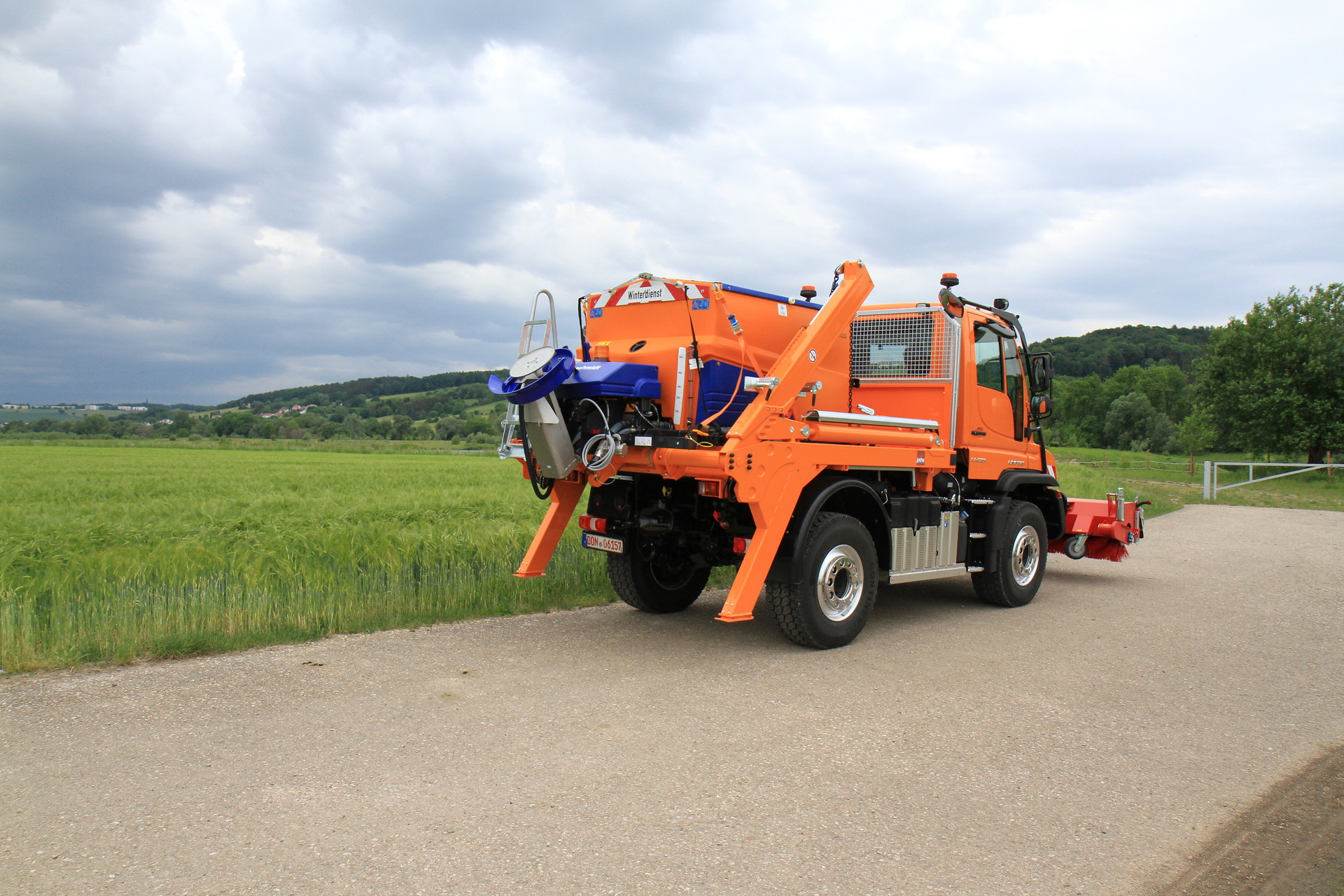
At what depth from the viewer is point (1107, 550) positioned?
34.1 ft

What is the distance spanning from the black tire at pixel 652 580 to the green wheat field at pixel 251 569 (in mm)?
763

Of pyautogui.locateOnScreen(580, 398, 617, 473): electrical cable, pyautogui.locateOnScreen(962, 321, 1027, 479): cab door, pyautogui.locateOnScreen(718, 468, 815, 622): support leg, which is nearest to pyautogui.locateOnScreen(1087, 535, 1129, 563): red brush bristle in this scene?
pyautogui.locateOnScreen(962, 321, 1027, 479): cab door

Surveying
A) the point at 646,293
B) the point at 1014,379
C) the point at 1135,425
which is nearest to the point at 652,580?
the point at 646,293

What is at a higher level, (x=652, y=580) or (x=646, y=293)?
(x=646, y=293)

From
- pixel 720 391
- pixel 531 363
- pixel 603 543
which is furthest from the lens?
pixel 603 543

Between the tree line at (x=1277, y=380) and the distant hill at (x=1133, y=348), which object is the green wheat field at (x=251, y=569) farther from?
the distant hill at (x=1133, y=348)

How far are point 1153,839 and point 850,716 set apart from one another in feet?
5.74

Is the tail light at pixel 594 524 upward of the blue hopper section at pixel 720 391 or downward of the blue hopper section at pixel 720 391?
downward

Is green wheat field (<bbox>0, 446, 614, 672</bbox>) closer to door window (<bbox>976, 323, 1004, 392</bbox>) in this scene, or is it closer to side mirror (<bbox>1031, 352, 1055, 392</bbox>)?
door window (<bbox>976, 323, 1004, 392</bbox>)

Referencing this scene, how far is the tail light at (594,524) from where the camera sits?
7.33m

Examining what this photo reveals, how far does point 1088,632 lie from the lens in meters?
7.45

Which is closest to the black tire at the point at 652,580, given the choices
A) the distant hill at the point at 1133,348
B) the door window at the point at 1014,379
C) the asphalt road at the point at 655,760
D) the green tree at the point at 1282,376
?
the asphalt road at the point at 655,760

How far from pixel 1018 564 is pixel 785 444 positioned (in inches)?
160

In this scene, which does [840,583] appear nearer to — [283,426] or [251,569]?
[251,569]
